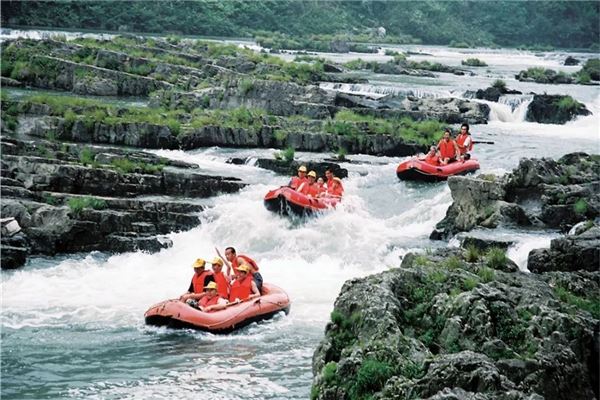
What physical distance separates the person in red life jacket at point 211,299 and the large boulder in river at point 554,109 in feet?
81.1

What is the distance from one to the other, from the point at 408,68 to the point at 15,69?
75.9 feet

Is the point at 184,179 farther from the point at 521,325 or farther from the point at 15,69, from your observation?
the point at 15,69

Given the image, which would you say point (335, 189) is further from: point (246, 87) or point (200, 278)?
point (246, 87)

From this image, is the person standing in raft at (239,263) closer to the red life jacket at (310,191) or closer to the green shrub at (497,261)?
the red life jacket at (310,191)

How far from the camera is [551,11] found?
9800 centimetres

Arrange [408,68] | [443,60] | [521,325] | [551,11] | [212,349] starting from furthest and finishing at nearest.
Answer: [551,11] < [443,60] < [408,68] < [212,349] < [521,325]

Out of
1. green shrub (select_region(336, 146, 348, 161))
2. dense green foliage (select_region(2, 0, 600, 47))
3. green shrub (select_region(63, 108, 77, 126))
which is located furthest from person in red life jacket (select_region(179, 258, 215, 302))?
dense green foliage (select_region(2, 0, 600, 47))

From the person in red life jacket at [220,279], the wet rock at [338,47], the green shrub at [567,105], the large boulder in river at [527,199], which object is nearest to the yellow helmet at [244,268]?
the person in red life jacket at [220,279]

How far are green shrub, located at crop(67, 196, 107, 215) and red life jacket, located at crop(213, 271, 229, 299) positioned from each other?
599 centimetres

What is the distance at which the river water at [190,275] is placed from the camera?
14086 millimetres

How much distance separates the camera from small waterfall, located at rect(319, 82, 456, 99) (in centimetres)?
4234

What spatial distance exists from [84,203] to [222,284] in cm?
628

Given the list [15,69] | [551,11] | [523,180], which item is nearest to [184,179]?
[523,180]

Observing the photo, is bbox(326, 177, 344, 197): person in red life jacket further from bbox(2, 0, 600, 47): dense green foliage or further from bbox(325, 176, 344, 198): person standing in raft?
bbox(2, 0, 600, 47): dense green foliage
